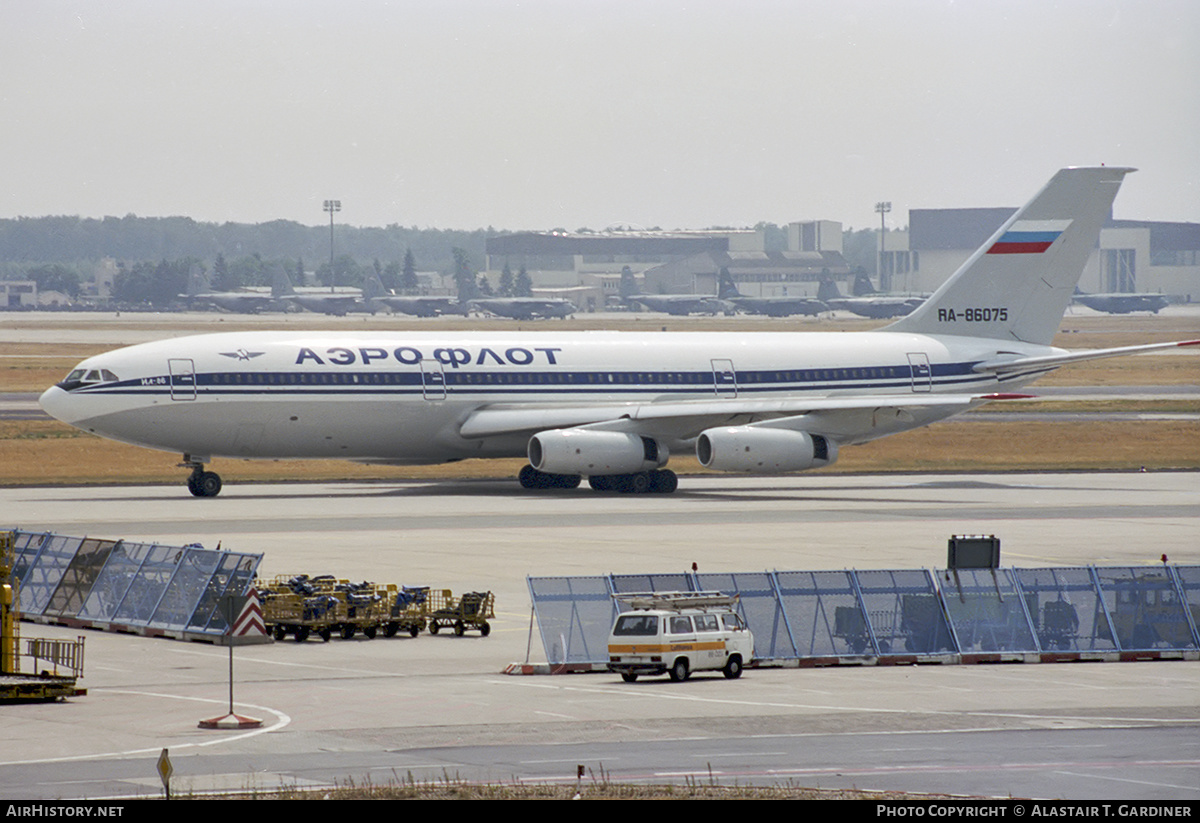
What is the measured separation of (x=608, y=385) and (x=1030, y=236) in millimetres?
20349

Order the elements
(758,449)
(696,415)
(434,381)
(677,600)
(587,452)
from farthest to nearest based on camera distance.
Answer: (696,415) < (434,381) < (758,449) < (587,452) < (677,600)

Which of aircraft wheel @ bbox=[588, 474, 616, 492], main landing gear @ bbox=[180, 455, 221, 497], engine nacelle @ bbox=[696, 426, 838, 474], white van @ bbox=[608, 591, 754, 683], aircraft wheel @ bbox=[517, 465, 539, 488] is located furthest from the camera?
aircraft wheel @ bbox=[588, 474, 616, 492]

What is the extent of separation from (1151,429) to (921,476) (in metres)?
26.0

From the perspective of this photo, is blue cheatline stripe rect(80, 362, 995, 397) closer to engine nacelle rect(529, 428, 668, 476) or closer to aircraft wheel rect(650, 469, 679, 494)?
engine nacelle rect(529, 428, 668, 476)

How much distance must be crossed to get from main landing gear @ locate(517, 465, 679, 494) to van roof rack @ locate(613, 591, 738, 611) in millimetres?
32200

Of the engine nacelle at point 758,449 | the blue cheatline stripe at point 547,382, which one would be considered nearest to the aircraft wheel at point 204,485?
the blue cheatline stripe at point 547,382

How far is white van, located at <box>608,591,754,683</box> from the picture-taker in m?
31.6

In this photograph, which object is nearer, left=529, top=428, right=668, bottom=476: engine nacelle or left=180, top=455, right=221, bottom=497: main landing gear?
left=180, top=455, right=221, bottom=497: main landing gear

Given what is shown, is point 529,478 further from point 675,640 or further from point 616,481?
point 675,640

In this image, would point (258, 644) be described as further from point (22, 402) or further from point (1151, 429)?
point (22, 402)

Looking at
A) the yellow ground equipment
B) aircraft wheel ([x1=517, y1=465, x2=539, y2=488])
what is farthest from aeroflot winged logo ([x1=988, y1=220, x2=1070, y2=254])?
the yellow ground equipment

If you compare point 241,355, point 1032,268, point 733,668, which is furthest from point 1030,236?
point 733,668

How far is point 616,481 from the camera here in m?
68.2

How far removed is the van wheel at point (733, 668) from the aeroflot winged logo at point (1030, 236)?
46.2m
